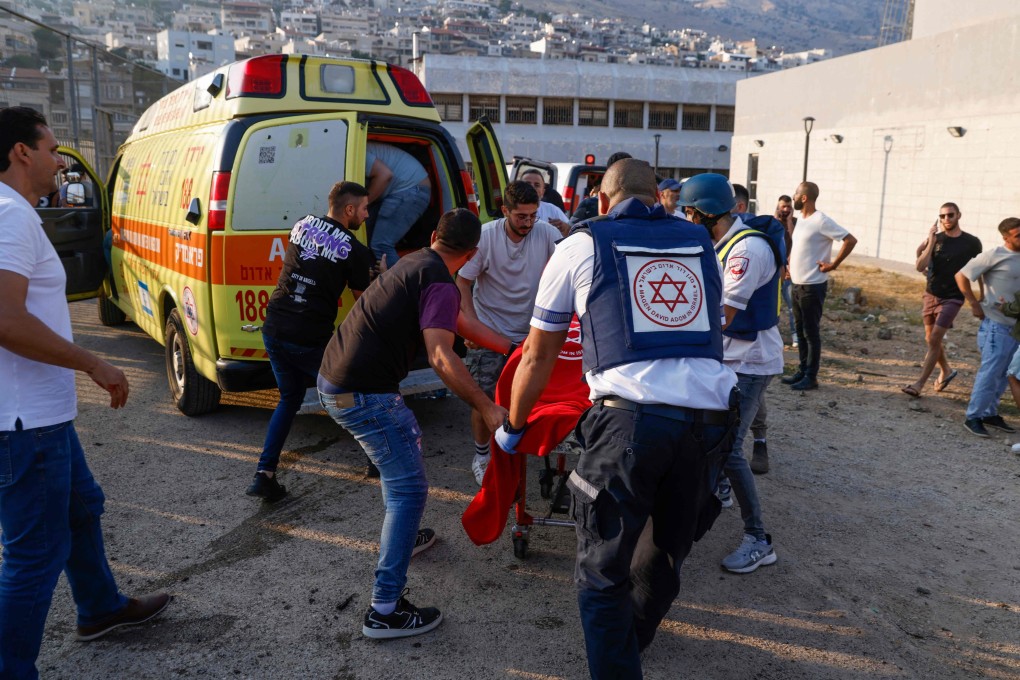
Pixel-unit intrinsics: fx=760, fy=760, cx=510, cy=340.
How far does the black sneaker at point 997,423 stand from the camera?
6.57 meters

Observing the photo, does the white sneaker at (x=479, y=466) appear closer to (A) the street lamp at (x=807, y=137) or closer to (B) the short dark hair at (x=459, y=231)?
(B) the short dark hair at (x=459, y=231)

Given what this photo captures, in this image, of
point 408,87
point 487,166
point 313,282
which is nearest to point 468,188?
point 487,166

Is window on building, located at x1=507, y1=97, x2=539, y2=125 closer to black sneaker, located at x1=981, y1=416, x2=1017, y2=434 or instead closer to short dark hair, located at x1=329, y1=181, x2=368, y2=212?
black sneaker, located at x1=981, y1=416, x2=1017, y2=434

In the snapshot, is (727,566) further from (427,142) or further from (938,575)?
(427,142)

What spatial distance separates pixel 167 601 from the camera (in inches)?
141

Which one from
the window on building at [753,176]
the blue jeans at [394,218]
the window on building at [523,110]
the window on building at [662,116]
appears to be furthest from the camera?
the window on building at [662,116]

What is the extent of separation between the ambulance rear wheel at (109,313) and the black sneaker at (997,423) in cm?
Result: 990

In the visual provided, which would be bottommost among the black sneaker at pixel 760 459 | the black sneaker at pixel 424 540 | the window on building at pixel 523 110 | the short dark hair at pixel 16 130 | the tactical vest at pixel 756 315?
the black sneaker at pixel 424 540

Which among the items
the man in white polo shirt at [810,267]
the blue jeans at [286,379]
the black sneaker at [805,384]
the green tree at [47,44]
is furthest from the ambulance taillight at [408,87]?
the green tree at [47,44]

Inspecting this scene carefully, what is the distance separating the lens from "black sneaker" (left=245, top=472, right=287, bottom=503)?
4770 millimetres

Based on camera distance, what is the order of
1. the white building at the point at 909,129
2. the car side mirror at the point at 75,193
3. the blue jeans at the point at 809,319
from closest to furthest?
the car side mirror at the point at 75,193
the blue jeans at the point at 809,319
the white building at the point at 909,129

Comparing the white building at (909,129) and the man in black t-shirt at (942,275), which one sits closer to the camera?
the man in black t-shirt at (942,275)

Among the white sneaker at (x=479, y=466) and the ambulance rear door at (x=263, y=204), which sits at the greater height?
the ambulance rear door at (x=263, y=204)

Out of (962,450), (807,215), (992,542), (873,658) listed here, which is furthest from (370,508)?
(807,215)
